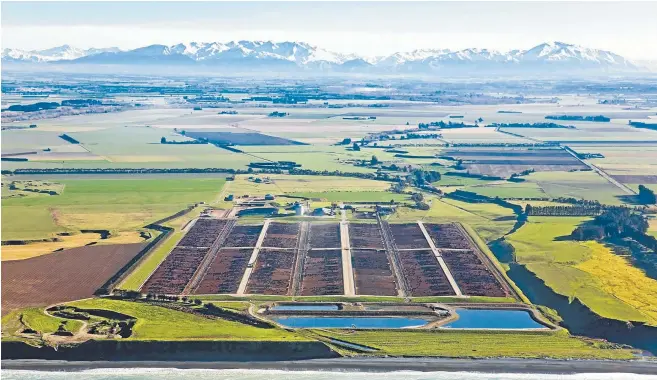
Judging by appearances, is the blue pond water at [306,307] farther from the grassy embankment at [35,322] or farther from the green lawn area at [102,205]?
the green lawn area at [102,205]

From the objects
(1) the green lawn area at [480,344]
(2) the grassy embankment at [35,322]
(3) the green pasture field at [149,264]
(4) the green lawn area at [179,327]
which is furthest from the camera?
(3) the green pasture field at [149,264]

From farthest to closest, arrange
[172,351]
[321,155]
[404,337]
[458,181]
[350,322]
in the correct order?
[321,155] → [458,181] → [350,322] → [404,337] → [172,351]

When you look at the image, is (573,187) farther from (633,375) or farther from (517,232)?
(633,375)

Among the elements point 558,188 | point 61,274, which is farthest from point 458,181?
point 61,274

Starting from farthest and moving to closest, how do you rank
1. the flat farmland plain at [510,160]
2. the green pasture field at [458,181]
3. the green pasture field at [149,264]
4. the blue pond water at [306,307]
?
the flat farmland plain at [510,160]
the green pasture field at [458,181]
the green pasture field at [149,264]
the blue pond water at [306,307]

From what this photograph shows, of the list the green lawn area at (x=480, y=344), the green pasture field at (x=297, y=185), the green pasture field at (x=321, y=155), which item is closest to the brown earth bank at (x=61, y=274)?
the green lawn area at (x=480, y=344)

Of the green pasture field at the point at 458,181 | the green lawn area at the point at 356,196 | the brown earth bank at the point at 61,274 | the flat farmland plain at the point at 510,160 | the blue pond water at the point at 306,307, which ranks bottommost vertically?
the blue pond water at the point at 306,307

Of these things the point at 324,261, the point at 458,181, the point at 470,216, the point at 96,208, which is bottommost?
the point at 324,261

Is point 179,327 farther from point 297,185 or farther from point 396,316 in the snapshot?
point 297,185
